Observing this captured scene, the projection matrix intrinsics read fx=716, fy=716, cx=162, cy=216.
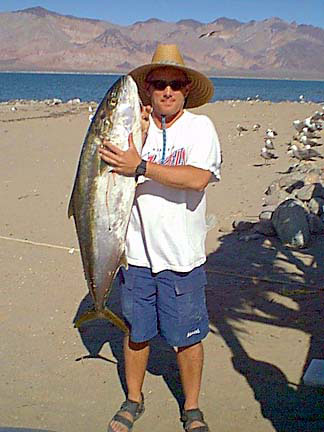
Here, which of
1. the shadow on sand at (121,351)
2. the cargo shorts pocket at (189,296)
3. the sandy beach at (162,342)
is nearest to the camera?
the cargo shorts pocket at (189,296)

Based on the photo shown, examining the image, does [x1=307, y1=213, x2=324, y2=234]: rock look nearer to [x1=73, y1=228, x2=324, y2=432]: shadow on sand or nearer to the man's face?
[x1=73, y1=228, x2=324, y2=432]: shadow on sand

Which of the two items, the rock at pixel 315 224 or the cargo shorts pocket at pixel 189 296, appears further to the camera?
the rock at pixel 315 224

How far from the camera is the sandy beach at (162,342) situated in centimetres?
429

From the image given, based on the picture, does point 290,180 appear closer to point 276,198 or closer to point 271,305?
point 276,198

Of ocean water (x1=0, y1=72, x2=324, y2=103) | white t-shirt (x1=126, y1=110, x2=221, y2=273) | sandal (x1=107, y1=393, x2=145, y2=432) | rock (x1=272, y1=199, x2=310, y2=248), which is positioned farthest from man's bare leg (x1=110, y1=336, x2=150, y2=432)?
ocean water (x1=0, y1=72, x2=324, y2=103)

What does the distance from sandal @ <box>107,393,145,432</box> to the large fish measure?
698 mm

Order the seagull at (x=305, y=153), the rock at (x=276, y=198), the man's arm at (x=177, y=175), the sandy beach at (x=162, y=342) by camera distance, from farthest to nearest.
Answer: the seagull at (x=305, y=153)
the rock at (x=276, y=198)
the sandy beach at (x=162, y=342)
the man's arm at (x=177, y=175)

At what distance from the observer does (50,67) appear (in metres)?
173

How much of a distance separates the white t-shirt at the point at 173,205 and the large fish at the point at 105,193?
14cm

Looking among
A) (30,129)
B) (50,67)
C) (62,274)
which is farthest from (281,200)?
(50,67)

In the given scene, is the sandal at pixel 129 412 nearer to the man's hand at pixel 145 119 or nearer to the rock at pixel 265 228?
the man's hand at pixel 145 119

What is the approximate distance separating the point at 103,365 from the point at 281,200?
4.90 m

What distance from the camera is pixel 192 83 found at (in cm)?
379

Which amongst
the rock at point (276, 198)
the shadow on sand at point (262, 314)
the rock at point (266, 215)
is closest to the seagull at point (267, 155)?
the rock at point (276, 198)
